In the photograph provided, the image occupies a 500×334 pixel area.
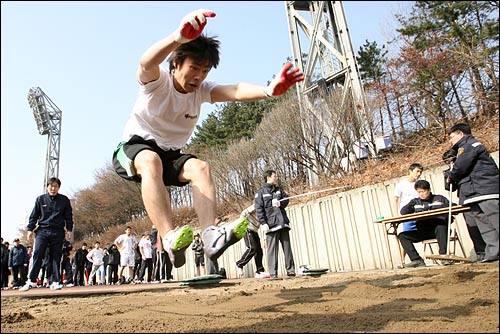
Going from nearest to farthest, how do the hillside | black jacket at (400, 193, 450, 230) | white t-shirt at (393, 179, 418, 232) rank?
1. black jacket at (400, 193, 450, 230)
2. white t-shirt at (393, 179, 418, 232)
3. the hillside

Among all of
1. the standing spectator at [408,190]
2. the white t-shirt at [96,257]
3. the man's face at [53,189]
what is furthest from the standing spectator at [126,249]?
the standing spectator at [408,190]

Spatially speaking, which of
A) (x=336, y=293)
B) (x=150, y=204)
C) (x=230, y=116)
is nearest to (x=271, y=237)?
(x=336, y=293)

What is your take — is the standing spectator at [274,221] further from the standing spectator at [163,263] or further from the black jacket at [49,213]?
the standing spectator at [163,263]

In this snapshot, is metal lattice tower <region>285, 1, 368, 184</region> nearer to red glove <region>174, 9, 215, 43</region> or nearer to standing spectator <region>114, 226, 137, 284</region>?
standing spectator <region>114, 226, 137, 284</region>

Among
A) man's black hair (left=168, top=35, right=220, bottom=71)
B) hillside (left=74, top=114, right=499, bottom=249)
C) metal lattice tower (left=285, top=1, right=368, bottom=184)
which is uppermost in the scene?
metal lattice tower (left=285, top=1, right=368, bottom=184)

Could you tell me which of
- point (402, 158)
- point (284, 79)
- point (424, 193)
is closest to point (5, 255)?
point (424, 193)

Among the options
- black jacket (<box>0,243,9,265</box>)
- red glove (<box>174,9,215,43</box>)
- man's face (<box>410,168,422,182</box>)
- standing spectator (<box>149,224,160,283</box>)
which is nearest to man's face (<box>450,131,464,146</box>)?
man's face (<box>410,168,422,182</box>)

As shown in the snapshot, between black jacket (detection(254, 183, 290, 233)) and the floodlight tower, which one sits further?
the floodlight tower

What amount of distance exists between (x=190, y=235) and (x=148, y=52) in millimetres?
1257

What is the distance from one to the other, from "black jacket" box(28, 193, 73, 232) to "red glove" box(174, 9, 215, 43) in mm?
5400

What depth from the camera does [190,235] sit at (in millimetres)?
2734

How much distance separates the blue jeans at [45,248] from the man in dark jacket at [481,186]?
6178 mm

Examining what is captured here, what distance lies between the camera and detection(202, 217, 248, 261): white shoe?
2717 millimetres

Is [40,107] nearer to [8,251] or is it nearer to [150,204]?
[8,251]
